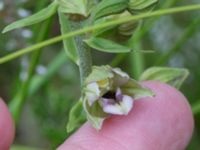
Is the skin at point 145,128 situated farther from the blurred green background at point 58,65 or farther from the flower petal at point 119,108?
the blurred green background at point 58,65

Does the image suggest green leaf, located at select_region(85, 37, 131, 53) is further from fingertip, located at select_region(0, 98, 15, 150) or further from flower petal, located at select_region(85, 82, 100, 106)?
fingertip, located at select_region(0, 98, 15, 150)

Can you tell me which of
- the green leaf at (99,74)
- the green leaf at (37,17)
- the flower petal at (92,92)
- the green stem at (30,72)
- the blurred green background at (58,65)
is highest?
the green leaf at (37,17)

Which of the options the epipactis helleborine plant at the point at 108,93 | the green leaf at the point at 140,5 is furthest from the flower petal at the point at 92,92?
the green leaf at the point at 140,5

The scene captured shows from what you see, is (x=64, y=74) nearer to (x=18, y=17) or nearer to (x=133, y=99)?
(x=18, y=17)

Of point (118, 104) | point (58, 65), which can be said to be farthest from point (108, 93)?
point (58, 65)

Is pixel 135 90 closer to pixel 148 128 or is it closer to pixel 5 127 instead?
pixel 148 128

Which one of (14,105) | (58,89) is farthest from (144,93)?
(58,89)

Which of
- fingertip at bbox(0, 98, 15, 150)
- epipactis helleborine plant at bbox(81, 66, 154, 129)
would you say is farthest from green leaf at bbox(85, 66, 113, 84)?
fingertip at bbox(0, 98, 15, 150)
